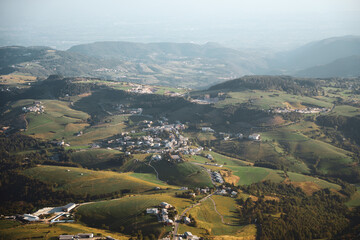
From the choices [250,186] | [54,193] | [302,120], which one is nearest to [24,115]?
[54,193]

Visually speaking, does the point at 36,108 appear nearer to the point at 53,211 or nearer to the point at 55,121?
the point at 55,121

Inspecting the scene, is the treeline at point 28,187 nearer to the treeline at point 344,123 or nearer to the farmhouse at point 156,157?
the farmhouse at point 156,157

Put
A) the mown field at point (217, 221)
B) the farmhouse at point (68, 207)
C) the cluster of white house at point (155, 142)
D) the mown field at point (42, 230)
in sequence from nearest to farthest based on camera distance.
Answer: the mown field at point (42, 230)
the mown field at point (217, 221)
the farmhouse at point (68, 207)
the cluster of white house at point (155, 142)

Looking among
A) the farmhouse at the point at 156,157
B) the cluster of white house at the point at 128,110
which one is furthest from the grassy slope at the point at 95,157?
the cluster of white house at the point at 128,110

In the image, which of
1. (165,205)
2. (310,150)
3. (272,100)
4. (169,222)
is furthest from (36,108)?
(310,150)

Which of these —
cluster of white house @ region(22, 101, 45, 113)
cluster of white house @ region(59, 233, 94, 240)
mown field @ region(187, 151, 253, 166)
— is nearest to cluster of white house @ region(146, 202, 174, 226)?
cluster of white house @ region(59, 233, 94, 240)

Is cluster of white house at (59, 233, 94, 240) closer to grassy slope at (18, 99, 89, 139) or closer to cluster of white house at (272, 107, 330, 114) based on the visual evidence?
grassy slope at (18, 99, 89, 139)
